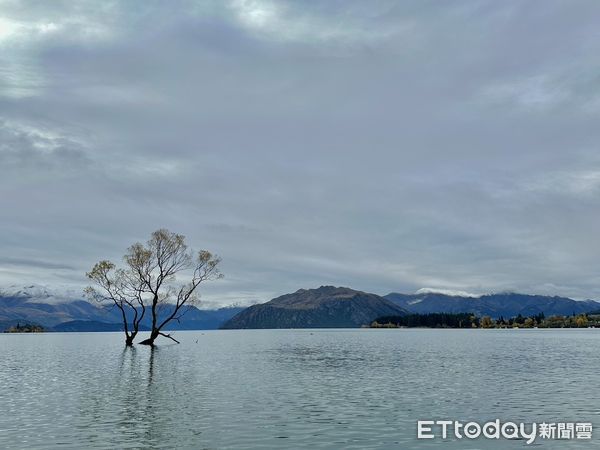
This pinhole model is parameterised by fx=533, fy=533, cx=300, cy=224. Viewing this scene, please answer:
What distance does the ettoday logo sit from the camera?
36.9 m

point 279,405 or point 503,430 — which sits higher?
point 503,430

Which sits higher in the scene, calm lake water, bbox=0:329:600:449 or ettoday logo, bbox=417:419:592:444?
ettoday logo, bbox=417:419:592:444

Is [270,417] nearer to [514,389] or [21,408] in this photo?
[21,408]

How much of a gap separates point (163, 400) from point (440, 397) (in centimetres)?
2810

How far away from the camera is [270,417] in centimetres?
4406

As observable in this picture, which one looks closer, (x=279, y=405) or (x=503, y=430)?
(x=503, y=430)

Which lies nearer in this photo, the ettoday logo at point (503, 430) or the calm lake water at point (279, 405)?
the calm lake water at point (279, 405)

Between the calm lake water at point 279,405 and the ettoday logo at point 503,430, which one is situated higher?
the ettoday logo at point 503,430

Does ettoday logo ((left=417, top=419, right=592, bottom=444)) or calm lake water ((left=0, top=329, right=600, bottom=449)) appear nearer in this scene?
calm lake water ((left=0, top=329, right=600, bottom=449))

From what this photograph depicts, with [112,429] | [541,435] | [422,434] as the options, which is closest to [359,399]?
[422,434]

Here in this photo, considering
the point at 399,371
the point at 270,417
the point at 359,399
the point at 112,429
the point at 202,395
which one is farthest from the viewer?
the point at 399,371

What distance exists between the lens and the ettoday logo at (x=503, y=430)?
3686cm

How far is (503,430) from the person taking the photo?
1531 inches

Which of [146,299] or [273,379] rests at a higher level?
[146,299]
